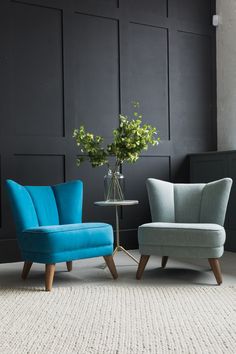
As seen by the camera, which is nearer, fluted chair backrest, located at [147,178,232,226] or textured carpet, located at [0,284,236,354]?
textured carpet, located at [0,284,236,354]

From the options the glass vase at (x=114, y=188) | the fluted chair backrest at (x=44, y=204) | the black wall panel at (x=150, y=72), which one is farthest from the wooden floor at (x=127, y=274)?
the black wall panel at (x=150, y=72)

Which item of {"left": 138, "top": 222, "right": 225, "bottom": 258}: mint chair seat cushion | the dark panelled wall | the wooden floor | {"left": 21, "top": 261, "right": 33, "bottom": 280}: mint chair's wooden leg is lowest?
the wooden floor

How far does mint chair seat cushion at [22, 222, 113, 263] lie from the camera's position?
3.27m

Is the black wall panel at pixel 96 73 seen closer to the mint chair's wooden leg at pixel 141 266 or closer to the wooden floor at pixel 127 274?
the wooden floor at pixel 127 274

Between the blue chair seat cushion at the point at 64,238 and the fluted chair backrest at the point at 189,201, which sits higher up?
the fluted chair backrest at the point at 189,201

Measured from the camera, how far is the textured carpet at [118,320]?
2.16 m

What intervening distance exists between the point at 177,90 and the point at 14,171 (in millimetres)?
2097

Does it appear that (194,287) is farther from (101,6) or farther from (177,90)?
(101,6)

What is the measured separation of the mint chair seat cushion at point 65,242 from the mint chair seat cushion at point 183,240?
0.30m

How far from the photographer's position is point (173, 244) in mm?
3436

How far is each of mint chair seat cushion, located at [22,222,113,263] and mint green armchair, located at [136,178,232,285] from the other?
0.30 meters

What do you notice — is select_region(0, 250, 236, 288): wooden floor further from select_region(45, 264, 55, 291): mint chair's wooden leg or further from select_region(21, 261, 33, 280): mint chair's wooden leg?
select_region(45, 264, 55, 291): mint chair's wooden leg

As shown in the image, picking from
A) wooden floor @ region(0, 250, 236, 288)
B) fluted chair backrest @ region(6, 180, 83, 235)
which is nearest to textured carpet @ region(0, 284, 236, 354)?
wooden floor @ region(0, 250, 236, 288)

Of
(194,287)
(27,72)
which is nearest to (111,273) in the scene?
(194,287)
